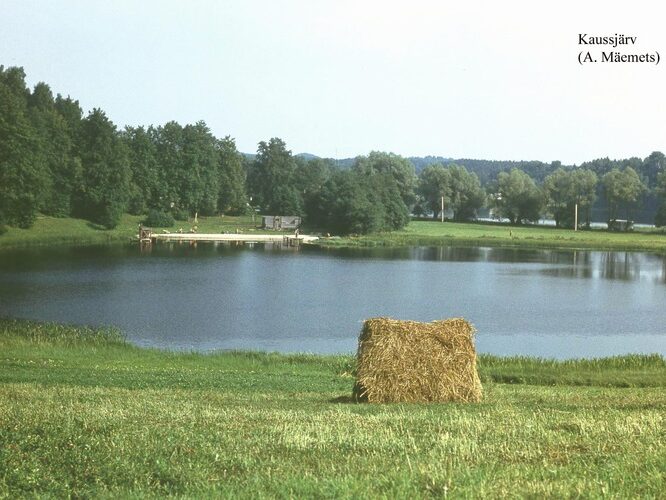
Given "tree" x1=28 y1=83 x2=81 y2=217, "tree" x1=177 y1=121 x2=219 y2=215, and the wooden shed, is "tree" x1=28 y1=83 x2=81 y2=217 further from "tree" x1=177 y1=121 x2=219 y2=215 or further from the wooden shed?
the wooden shed

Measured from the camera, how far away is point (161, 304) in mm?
49000

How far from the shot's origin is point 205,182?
134500mm

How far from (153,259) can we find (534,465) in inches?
2987

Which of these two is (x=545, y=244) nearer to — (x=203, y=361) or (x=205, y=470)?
(x=203, y=361)

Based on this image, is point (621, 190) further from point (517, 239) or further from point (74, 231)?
point (74, 231)

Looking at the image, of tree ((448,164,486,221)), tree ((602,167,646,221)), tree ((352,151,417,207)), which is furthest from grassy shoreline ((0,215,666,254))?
tree ((352,151,417,207))

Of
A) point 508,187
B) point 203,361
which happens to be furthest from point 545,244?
point 203,361

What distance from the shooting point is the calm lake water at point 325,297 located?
40031 millimetres

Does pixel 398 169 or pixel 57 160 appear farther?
pixel 398 169

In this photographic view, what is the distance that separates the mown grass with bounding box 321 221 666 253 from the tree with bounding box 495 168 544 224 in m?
17.8

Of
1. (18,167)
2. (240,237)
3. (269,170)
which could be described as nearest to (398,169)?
(269,170)

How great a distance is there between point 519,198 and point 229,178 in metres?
51.6

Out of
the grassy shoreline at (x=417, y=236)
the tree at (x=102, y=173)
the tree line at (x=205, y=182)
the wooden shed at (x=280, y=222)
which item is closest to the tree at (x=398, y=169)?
the tree line at (x=205, y=182)

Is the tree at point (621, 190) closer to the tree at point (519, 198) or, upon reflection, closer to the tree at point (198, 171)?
the tree at point (519, 198)
